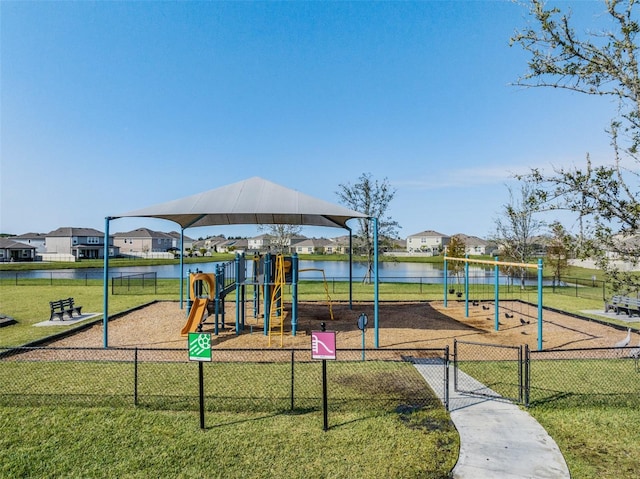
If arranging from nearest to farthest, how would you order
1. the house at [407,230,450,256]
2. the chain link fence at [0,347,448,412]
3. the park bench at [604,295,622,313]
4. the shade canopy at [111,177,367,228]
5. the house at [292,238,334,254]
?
1. the chain link fence at [0,347,448,412]
2. the shade canopy at [111,177,367,228]
3. the park bench at [604,295,622,313]
4. the house at [407,230,450,256]
5. the house at [292,238,334,254]

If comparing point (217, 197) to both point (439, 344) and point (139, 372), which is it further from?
point (439, 344)

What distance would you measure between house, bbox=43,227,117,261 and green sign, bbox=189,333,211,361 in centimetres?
8301

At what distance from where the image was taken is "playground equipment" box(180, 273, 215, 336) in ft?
37.4

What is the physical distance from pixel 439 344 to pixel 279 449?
22.2 feet

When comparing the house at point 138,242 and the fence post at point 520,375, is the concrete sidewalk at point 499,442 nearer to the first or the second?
the fence post at point 520,375

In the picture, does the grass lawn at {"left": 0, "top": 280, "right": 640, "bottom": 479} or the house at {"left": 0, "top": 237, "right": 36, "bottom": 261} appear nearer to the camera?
the grass lawn at {"left": 0, "top": 280, "right": 640, "bottom": 479}

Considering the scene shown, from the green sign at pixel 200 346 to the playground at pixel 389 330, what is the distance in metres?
4.88

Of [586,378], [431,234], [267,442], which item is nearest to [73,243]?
[267,442]

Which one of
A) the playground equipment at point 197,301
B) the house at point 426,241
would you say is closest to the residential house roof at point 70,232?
the playground equipment at point 197,301

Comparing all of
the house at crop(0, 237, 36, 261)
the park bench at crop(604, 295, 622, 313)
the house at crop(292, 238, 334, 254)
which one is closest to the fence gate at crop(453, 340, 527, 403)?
the park bench at crop(604, 295, 622, 313)

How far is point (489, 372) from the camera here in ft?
27.5

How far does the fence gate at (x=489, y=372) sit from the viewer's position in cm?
675

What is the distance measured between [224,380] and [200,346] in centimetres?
238

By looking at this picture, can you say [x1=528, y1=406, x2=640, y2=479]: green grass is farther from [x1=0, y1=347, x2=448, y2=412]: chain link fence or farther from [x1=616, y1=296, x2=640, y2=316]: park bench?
[x1=616, y1=296, x2=640, y2=316]: park bench
